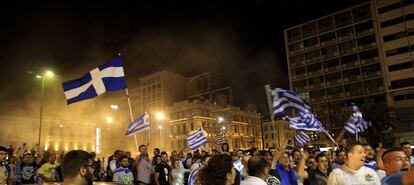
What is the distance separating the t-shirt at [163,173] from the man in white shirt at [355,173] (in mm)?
5417

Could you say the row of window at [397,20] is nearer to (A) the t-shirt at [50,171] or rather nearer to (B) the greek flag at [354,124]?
(B) the greek flag at [354,124]

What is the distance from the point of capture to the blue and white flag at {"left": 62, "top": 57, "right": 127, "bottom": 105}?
32.5ft

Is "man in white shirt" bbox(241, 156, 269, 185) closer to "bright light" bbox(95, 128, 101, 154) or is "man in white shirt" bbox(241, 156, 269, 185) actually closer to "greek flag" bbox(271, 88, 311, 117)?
"greek flag" bbox(271, 88, 311, 117)

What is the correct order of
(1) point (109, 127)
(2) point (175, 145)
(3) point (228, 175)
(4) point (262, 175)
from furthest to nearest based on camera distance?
(2) point (175, 145)
(1) point (109, 127)
(4) point (262, 175)
(3) point (228, 175)

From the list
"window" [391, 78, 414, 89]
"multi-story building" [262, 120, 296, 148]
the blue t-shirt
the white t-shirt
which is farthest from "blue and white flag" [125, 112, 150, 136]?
"multi-story building" [262, 120, 296, 148]

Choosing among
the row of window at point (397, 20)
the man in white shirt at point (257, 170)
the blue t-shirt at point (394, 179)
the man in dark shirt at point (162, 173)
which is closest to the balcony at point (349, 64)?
the row of window at point (397, 20)

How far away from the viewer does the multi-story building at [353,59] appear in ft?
134

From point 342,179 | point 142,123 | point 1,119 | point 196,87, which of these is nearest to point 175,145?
point 196,87

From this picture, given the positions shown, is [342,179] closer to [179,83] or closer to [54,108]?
[54,108]

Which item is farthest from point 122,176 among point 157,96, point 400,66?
point 157,96

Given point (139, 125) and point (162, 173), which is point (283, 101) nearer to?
point (162, 173)

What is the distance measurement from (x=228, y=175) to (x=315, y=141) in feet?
156

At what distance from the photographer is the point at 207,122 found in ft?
211

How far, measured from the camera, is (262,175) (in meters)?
3.67
